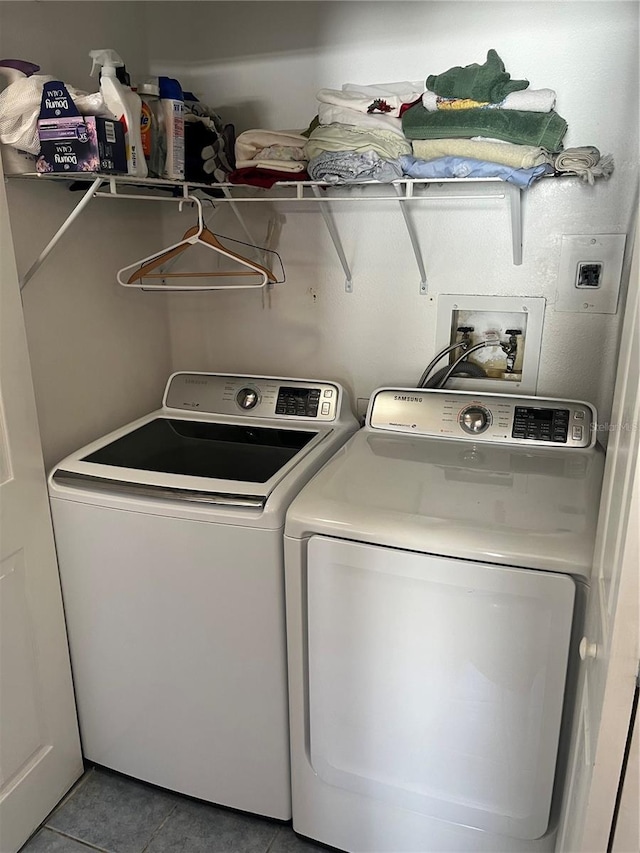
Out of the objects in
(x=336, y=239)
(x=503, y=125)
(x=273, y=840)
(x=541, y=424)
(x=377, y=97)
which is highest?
(x=377, y=97)

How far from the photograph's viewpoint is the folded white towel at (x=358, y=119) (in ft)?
5.45

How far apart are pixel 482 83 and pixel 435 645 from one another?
51.3 inches

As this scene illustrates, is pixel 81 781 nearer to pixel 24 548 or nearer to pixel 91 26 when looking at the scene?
pixel 24 548

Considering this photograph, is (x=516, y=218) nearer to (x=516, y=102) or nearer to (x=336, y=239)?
(x=516, y=102)

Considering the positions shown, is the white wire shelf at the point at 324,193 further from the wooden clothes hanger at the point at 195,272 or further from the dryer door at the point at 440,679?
the dryer door at the point at 440,679

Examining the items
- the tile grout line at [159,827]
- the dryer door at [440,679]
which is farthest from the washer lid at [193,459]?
the tile grout line at [159,827]

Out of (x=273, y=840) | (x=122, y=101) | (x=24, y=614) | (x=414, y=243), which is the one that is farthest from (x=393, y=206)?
(x=273, y=840)

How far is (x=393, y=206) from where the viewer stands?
6.46 ft

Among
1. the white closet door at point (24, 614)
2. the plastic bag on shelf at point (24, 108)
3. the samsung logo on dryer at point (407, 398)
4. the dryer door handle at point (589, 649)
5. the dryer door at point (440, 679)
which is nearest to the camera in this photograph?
the dryer door handle at point (589, 649)

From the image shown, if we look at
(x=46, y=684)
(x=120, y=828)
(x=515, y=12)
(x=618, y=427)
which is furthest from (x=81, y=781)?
(x=515, y=12)

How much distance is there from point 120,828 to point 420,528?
1239 mm

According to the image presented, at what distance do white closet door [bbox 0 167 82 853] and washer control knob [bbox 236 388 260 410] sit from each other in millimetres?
656

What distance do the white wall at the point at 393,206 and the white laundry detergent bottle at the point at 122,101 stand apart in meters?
0.55

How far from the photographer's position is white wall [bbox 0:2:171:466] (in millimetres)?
1667
